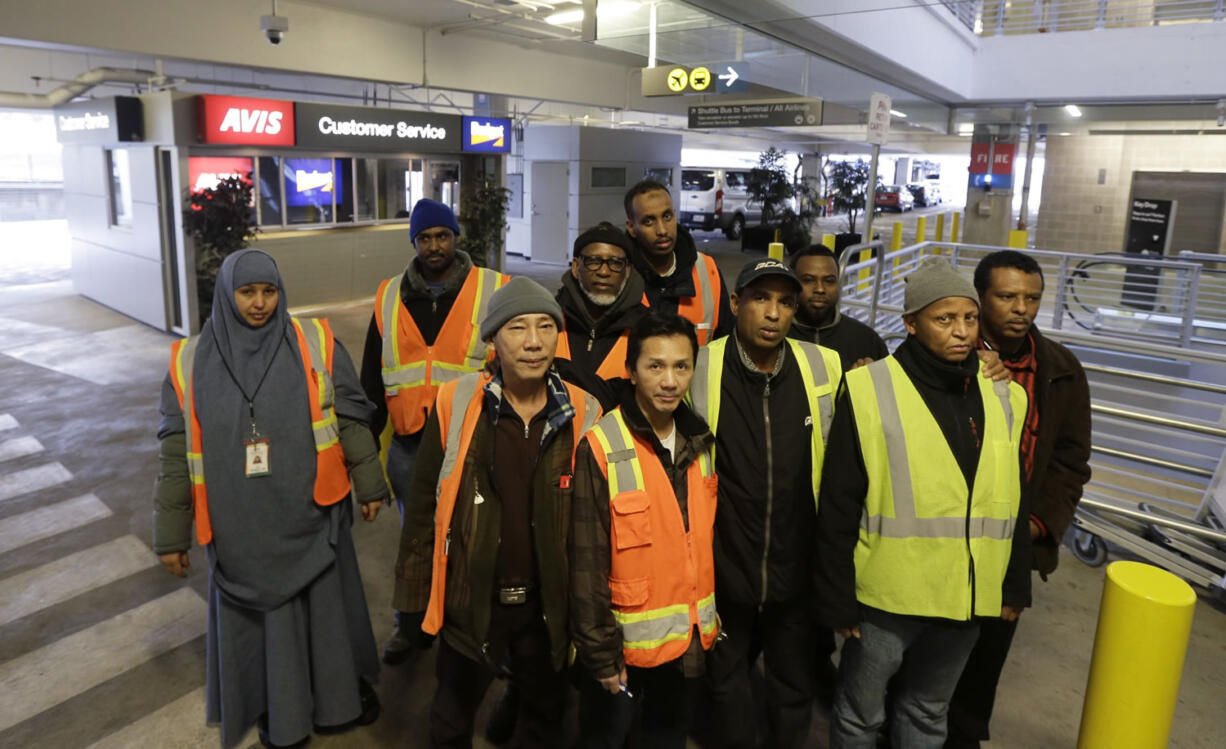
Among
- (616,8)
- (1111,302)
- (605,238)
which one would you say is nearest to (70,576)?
(605,238)

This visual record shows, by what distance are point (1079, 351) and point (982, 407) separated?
7741mm

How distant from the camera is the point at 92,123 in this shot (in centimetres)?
1089

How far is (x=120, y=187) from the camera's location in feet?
36.6

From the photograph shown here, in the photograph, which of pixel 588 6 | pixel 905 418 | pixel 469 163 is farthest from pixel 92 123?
pixel 905 418

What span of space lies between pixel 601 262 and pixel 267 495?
1.38 meters

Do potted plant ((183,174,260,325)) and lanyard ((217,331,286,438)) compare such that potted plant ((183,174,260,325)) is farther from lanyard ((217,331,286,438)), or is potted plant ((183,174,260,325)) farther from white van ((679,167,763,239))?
white van ((679,167,763,239))

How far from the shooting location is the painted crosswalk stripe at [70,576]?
406 centimetres

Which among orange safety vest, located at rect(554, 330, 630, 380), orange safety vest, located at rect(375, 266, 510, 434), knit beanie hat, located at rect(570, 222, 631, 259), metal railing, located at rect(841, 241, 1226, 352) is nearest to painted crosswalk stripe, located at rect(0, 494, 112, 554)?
orange safety vest, located at rect(375, 266, 510, 434)

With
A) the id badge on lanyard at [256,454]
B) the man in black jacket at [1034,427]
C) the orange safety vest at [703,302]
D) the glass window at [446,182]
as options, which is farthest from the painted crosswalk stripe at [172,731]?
the glass window at [446,182]

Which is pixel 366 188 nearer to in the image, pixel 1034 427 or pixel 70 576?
pixel 70 576

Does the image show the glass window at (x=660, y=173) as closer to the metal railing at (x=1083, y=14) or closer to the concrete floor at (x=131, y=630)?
the metal railing at (x=1083, y=14)

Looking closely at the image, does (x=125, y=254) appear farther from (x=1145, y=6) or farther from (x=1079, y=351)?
(x=1145, y=6)

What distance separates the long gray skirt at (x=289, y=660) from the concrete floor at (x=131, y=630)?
0.18m

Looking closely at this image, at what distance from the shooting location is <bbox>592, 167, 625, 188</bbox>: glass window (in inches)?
672
